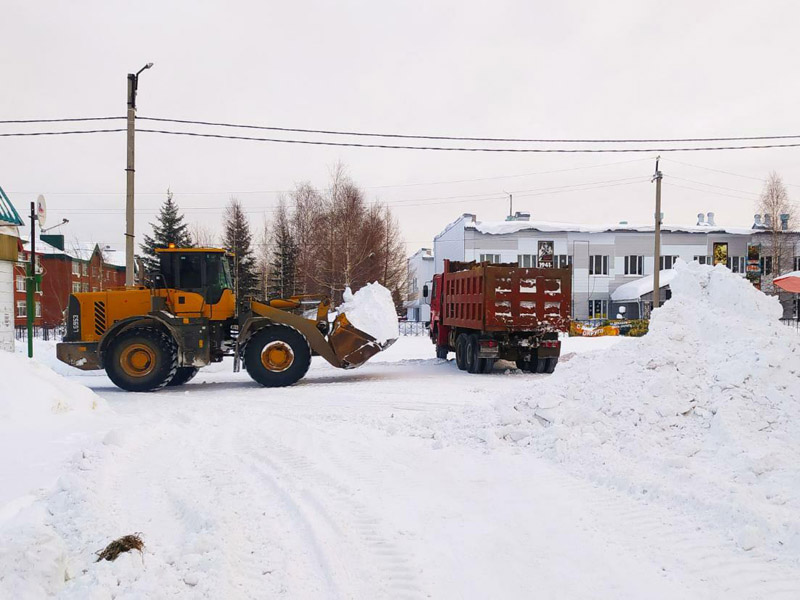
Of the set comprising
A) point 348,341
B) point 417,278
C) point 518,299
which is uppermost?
point 417,278

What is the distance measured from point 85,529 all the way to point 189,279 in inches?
349

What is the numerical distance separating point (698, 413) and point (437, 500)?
3.08 meters

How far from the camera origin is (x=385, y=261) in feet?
130

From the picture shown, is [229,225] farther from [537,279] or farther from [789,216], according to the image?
[789,216]

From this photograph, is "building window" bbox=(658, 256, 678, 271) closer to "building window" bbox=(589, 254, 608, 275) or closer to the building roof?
"building window" bbox=(589, 254, 608, 275)

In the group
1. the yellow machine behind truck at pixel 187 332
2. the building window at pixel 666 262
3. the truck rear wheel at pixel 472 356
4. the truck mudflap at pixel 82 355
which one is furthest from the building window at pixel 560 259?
the truck mudflap at pixel 82 355

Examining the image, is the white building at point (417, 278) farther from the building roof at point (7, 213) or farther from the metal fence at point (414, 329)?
the building roof at point (7, 213)

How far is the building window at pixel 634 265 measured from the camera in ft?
135

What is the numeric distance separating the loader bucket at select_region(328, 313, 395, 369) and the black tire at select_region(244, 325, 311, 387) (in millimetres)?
652

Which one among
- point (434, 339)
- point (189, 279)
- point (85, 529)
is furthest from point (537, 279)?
point (85, 529)

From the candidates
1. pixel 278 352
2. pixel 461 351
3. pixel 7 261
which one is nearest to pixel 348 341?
pixel 278 352

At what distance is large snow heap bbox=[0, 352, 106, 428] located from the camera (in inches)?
253

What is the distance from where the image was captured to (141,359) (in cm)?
1209

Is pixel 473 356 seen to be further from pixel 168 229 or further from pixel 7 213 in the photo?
pixel 168 229
